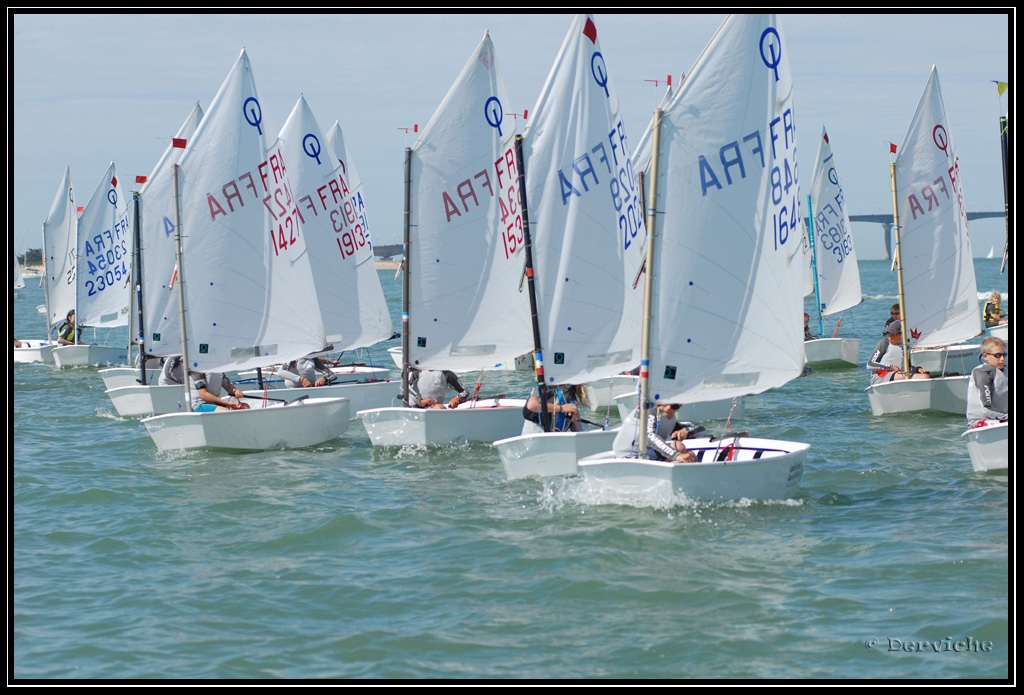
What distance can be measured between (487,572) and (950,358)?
1664 cm

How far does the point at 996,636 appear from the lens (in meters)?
9.22

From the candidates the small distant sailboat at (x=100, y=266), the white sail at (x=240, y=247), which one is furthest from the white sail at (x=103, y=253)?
the white sail at (x=240, y=247)

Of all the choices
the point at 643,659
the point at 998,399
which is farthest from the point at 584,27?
the point at 643,659

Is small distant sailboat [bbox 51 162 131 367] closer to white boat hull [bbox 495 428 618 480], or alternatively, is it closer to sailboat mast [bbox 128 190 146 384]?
sailboat mast [bbox 128 190 146 384]

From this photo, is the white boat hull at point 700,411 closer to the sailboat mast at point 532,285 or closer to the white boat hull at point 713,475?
the sailboat mast at point 532,285

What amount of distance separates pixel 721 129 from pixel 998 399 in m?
4.85

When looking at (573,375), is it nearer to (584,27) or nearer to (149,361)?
(584,27)

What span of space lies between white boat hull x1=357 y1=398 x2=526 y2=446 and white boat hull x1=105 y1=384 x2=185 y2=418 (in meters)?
6.22

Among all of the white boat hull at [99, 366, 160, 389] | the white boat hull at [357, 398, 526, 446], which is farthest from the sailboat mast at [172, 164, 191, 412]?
the white boat hull at [99, 366, 160, 389]

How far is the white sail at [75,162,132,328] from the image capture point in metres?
32.7

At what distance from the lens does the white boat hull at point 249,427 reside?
56.0ft

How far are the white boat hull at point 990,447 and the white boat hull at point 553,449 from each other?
4442 millimetres

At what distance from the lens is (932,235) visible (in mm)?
21312

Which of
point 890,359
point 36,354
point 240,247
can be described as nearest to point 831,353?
point 890,359
